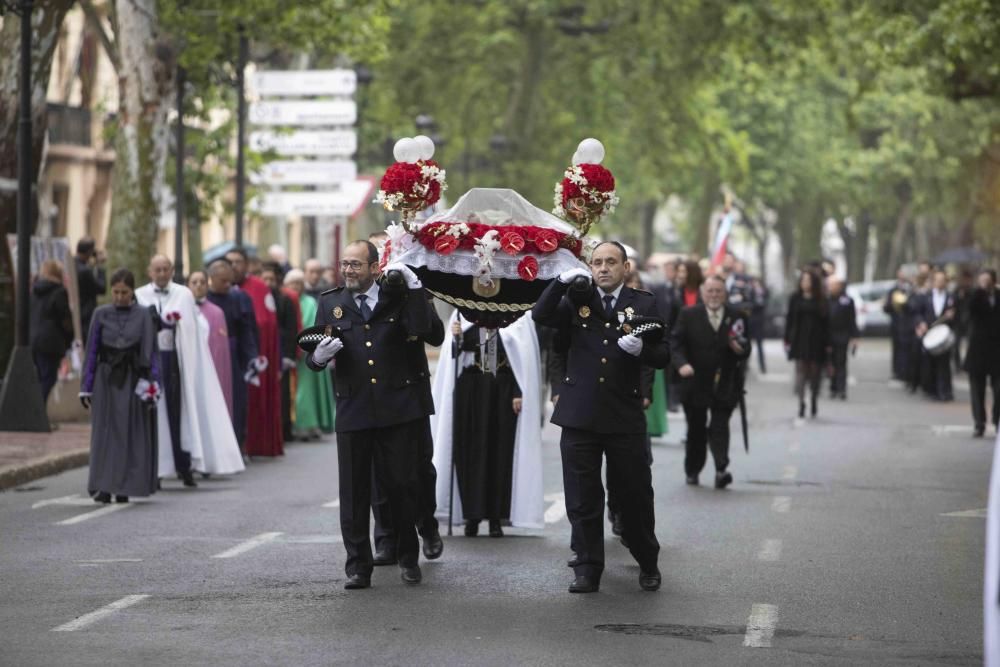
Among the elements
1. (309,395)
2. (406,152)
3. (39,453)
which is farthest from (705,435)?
(309,395)

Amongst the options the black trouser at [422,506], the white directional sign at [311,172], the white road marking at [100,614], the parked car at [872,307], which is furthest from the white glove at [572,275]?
the parked car at [872,307]

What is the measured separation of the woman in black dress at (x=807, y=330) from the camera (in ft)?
87.7

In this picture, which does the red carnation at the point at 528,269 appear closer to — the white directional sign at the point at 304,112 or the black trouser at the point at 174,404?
the black trouser at the point at 174,404

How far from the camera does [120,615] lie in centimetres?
1040

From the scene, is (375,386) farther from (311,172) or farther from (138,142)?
(311,172)

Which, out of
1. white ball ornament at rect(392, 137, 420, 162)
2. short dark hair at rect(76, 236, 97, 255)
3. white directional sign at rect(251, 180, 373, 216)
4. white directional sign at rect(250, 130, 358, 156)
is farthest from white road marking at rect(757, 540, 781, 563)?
white directional sign at rect(251, 180, 373, 216)

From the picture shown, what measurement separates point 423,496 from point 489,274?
1.37 metres

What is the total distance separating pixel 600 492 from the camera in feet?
37.6

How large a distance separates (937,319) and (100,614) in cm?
2256

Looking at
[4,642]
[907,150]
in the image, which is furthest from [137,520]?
[907,150]

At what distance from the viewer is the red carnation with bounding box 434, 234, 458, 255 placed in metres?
12.4

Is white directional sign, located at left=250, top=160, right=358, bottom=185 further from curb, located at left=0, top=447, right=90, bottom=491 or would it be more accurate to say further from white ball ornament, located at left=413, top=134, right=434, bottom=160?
white ball ornament, located at left=413, top=134, right=434, bottom=160

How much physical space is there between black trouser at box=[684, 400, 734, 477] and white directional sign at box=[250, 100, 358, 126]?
12.9 metres

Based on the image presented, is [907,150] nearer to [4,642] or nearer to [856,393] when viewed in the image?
[856,393]
